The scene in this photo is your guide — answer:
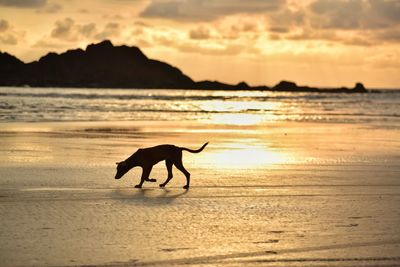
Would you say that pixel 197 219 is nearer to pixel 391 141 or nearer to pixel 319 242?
pixel 319 242

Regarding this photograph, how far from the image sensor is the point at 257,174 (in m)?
14.8

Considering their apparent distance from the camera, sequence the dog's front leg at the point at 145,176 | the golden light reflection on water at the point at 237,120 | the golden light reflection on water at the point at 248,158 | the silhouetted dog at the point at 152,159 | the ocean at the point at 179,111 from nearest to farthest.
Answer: the dog's front leg at the point at 145,176 < the silhouetted dog at the point at 152,159 < the golden light reflection on water at the point at 248,158 < the golden light reflection on water at the point at 237,120 < the ocean at the point at 179,111

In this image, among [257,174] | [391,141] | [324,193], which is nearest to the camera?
[324,193]

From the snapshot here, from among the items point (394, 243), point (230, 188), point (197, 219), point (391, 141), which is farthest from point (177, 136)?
point (394, 243)

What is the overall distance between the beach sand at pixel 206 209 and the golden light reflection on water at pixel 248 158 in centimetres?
4

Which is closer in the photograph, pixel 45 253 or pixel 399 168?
pixel 45 253

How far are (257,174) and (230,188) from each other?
6.92 feet

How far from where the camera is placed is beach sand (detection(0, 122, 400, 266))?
25.5ft

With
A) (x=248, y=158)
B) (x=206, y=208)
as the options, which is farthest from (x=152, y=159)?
(x=248, y=158)

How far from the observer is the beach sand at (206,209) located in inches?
306

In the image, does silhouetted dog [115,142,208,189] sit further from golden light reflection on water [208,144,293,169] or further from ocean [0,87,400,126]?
ocean [0,87,400,126]

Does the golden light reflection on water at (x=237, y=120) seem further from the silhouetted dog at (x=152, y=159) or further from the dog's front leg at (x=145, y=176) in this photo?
the dog's front leg at (x=145, y=176)

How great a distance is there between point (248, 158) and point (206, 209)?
7519 millimetres

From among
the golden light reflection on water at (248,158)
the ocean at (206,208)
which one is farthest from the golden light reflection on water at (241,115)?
the ocean at (206,208)
